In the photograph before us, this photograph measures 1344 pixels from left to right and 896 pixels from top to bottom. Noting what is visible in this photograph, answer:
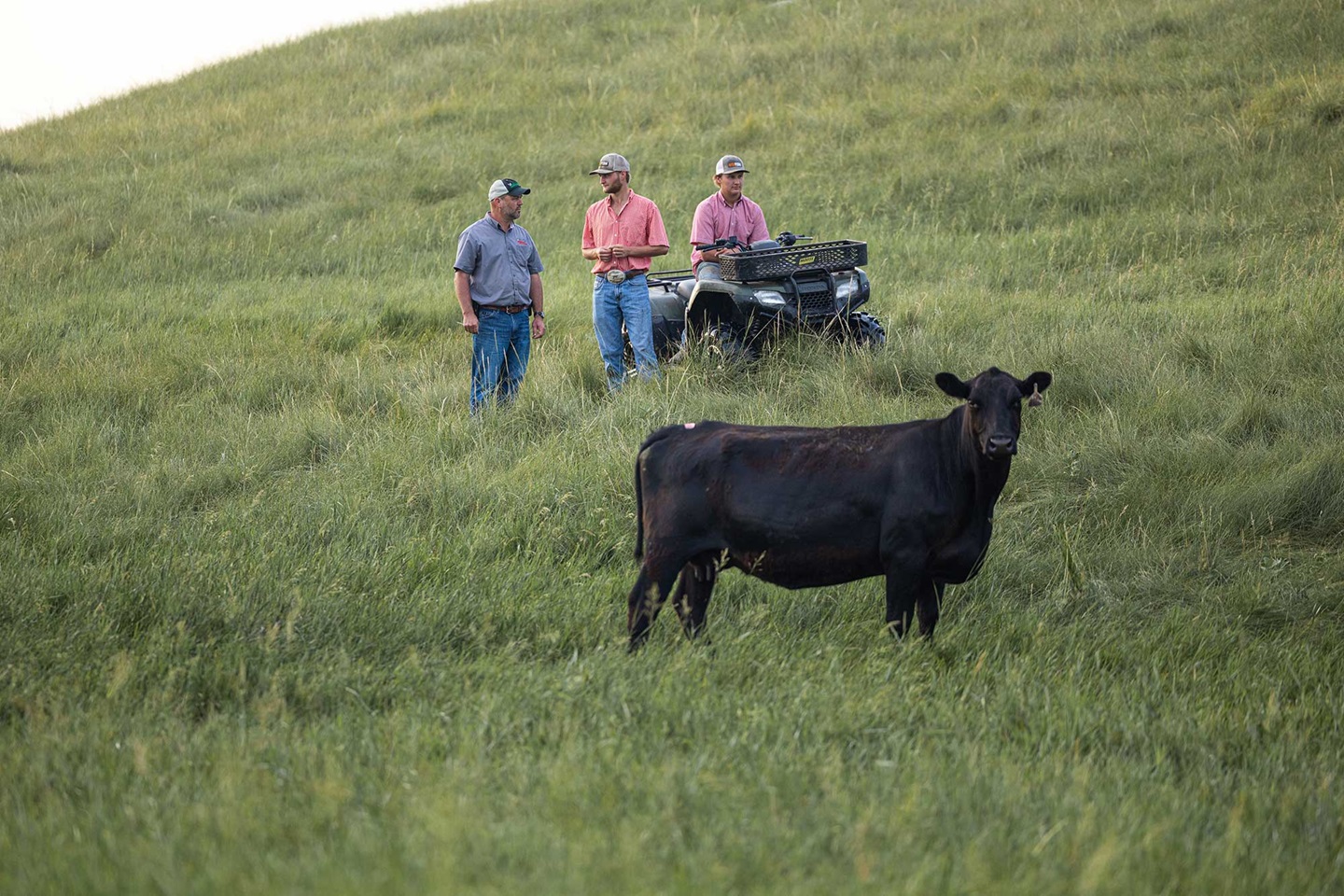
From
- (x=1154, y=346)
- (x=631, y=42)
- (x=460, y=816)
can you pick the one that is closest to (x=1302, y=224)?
(x=1154, y=346)

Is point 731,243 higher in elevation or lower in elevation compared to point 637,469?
higher

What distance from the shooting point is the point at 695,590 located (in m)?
5.88

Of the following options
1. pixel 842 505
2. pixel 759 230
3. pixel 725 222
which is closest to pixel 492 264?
pixel 725 222

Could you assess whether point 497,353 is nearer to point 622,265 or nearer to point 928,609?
point 622,265

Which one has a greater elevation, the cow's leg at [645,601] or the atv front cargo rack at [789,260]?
the atv front cargo rack at [789,260]

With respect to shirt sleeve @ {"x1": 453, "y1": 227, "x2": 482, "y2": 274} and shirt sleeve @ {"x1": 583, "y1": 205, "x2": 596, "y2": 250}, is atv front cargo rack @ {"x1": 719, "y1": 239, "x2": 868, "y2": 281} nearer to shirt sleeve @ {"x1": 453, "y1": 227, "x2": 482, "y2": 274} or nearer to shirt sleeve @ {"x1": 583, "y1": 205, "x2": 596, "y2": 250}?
shirt sleeve @ {"x1": 583, "y1": 205, "x2": 596, "y2": 250}

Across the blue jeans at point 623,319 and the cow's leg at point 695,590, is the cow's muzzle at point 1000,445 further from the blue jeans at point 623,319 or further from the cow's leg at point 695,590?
the blue jeans at point 623,319

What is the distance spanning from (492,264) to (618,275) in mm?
1037

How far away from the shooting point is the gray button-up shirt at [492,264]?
9773 mm

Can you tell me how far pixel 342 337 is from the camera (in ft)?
40.9

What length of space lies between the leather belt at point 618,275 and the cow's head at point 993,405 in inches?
187

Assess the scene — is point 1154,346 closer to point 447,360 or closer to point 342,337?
point 447,360

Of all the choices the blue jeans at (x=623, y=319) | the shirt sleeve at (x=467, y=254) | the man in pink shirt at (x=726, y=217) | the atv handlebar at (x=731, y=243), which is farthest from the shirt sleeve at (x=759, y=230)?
the shirt sleeve at (x=467, y=254)

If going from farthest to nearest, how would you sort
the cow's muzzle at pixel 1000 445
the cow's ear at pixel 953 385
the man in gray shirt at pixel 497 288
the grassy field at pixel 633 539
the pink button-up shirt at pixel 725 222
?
1. the pink button-up shirt at pixel 725 222
2. the man in gray shirt at pixel 497 288
3. the cow's ear at pixel 953 385
4. the cow's muzzle at pixel 1000 445
5. the grassy field at pixel 633 539
